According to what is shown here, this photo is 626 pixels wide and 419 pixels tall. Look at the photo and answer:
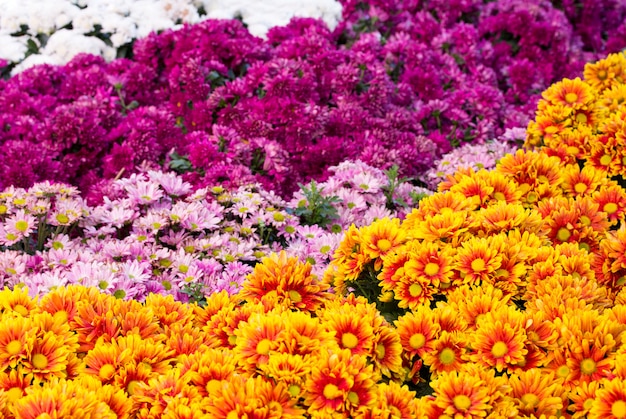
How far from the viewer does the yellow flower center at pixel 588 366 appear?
5.48 feet

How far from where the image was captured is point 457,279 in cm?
198

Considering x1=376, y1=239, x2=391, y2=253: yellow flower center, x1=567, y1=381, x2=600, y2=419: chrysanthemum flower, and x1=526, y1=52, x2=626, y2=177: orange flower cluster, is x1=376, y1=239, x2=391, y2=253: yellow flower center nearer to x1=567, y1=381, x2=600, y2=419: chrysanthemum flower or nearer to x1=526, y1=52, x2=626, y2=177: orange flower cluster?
x1=567, y1=381, x2=600, y2=419: chrysanthemum flower

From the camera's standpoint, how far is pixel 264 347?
161 cm

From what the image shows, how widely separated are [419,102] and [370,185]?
4.13ft

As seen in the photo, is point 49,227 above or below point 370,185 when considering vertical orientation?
below

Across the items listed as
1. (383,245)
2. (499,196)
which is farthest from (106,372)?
(499,196)

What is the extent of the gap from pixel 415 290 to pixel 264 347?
0.52 m

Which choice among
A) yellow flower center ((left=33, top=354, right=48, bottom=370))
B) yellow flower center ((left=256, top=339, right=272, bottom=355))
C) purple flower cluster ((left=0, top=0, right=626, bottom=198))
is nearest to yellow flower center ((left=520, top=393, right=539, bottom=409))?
yellow flower center ((left=256, top=339, right=272, bottom=355))

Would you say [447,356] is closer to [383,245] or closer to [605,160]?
[383,245]

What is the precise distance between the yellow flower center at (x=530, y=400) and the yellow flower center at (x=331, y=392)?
15.8 inches

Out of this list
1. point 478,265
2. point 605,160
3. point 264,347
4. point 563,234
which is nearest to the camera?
point 264,347

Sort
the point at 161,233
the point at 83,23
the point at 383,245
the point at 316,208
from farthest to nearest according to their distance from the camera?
the point at 83,23 < the point at 316,208 < the point at 161,233 < the point at 383,245

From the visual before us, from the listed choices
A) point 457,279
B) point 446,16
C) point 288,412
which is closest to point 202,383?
point 288,412

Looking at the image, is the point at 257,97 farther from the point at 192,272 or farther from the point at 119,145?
the point at 192,272
